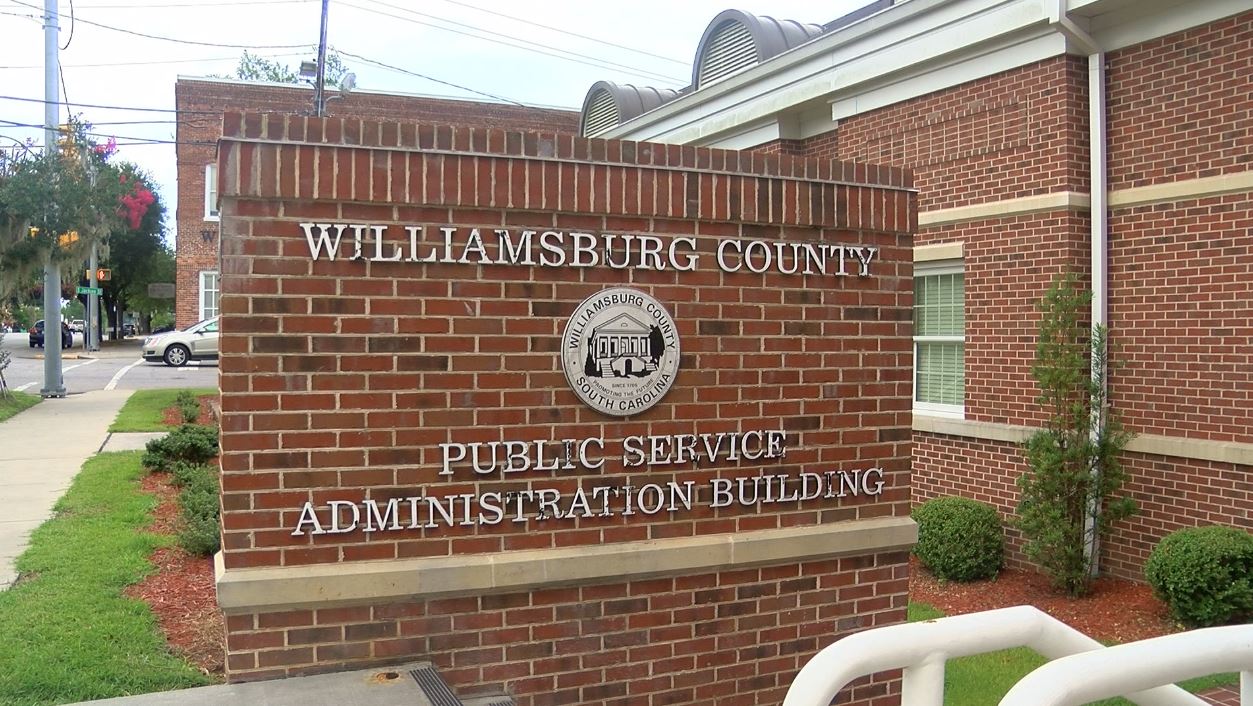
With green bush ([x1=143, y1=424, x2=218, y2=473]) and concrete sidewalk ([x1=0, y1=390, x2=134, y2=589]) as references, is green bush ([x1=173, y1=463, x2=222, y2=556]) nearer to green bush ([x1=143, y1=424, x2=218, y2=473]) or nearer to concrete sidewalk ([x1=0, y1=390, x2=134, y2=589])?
green bush ([x1=143, y1=424, x2=218, y2=473])

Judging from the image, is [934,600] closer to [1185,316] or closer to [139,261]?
[1185,316]

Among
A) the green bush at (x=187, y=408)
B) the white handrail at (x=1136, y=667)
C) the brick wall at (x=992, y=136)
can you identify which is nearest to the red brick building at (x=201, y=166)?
the green bush at (x=187, y=408)

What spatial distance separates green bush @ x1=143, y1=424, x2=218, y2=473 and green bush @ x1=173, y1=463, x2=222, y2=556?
809 mm

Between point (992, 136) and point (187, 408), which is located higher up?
point (992, 136)

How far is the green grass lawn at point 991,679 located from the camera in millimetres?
5180

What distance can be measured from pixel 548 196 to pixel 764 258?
1.09m

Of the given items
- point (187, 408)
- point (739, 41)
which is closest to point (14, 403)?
point (187, 408)

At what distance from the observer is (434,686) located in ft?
11.8

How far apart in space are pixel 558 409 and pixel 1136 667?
95.1 inches

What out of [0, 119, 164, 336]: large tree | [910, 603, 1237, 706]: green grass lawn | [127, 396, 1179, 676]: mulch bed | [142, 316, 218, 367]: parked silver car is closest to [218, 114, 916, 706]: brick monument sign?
[910, 603, 1237, 706]: green grass lawn

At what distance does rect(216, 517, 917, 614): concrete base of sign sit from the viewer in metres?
3.65

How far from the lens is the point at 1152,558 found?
22.1 feet

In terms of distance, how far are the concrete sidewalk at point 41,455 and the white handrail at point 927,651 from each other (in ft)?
17.9

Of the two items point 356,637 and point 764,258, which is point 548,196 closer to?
point 764,258
